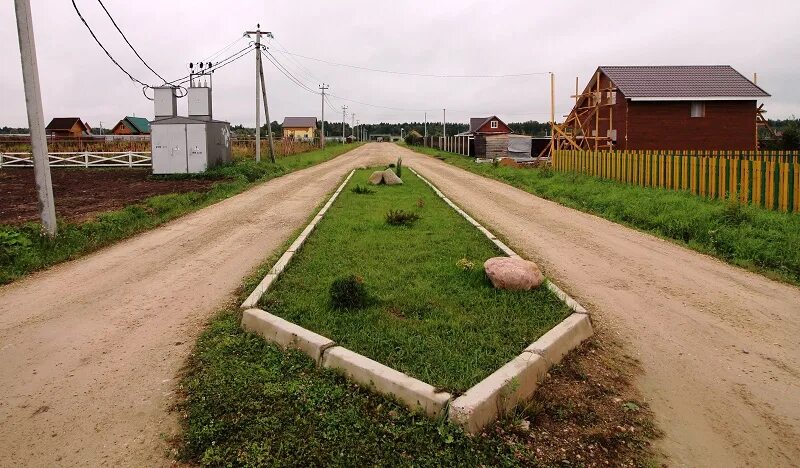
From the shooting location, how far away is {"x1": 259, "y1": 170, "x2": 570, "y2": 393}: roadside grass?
172 inches

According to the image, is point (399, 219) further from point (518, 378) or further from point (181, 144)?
point (181, 144)

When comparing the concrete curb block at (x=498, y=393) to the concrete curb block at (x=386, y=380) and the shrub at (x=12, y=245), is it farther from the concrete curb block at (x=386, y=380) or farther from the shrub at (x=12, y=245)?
the shrub at (x=12, y=245)

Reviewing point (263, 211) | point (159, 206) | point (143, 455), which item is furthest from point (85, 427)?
point (159, 206)

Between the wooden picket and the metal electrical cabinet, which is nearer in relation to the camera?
the wooden picket

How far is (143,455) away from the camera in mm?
3359

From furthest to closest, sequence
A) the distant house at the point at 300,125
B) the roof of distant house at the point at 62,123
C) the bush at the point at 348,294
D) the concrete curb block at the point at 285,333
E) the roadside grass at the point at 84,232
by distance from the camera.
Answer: the distant house at the point at 300,125 → the roof of distant house at the point at 62,123 → the roadside grass at the point at 84,232 → the bush at the point at 348,294 → the concrete curb block at the point at 285,333

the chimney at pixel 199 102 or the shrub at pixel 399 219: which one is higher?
the chimney at pixel 199 102

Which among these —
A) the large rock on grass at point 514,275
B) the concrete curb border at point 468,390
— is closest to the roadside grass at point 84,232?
the concrete curb border at point 468,390

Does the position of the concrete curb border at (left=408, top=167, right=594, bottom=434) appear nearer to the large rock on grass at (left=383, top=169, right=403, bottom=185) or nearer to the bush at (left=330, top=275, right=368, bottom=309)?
the bush at (left=330, top=275, right=368, bottom=309)

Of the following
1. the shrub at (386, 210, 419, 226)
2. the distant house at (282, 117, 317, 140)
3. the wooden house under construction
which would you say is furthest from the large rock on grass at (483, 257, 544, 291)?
the distant house at (282, 117, 317, 140)

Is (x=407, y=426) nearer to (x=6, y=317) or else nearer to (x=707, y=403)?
(x=707, y=403)

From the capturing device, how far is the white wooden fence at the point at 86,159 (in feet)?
100

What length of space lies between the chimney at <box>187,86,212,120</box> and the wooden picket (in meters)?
16.6

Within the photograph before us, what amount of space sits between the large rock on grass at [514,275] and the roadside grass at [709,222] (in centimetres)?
373
